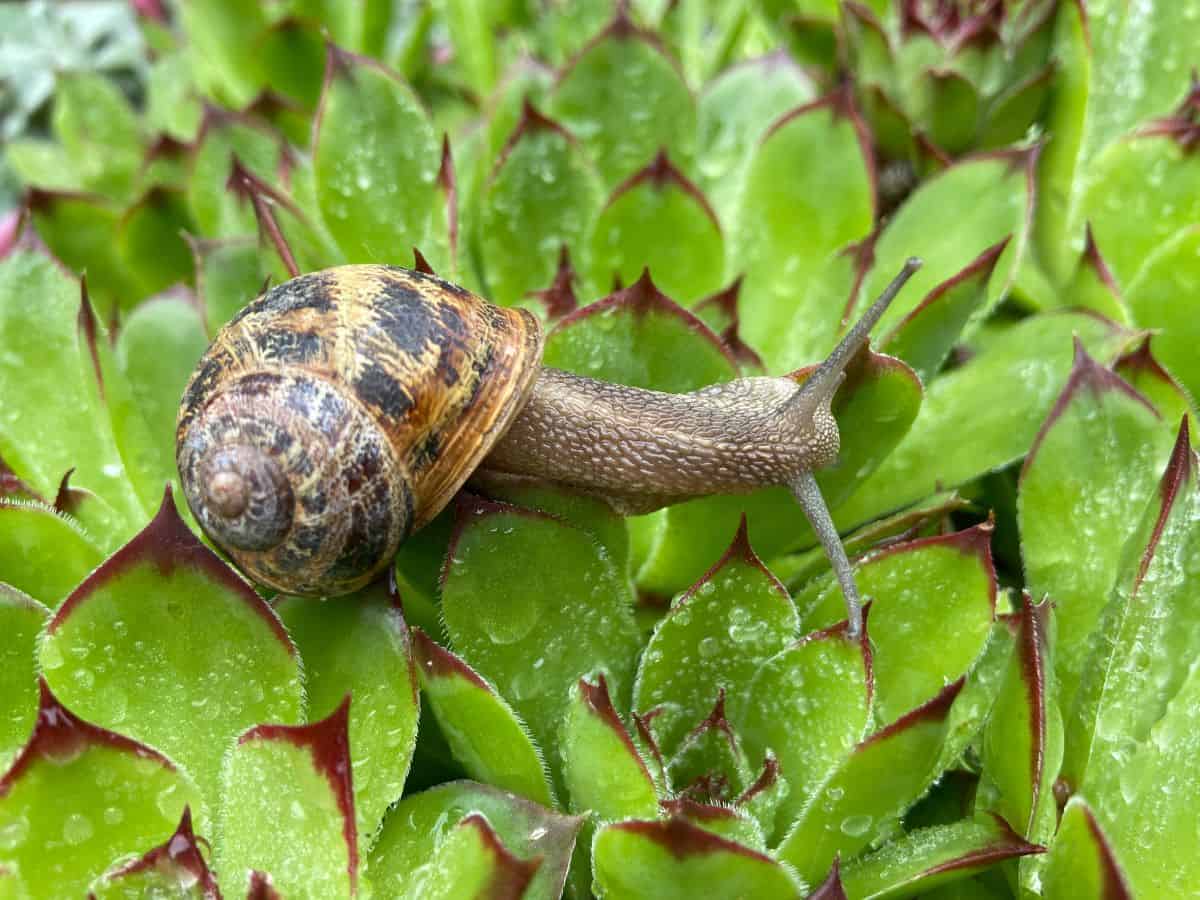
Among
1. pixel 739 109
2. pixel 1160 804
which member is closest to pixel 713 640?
pixel 1160 804

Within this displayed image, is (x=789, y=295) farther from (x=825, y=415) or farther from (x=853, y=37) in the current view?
(x=853, y=37)

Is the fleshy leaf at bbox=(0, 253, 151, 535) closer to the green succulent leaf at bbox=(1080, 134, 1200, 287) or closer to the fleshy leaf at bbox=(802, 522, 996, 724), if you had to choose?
the fleshy leaf at bbox=(802, 522, 996, 724)

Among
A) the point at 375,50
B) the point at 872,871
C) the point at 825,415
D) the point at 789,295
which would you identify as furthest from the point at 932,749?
the point at 375,50

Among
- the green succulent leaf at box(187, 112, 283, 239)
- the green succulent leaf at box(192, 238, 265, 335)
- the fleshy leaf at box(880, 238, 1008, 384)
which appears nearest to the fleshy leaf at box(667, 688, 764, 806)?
the fleshy leaf at box(880, 238, 1008, 384)

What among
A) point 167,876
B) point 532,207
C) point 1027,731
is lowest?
point 167,876

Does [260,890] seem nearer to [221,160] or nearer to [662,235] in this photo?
[662,235]
